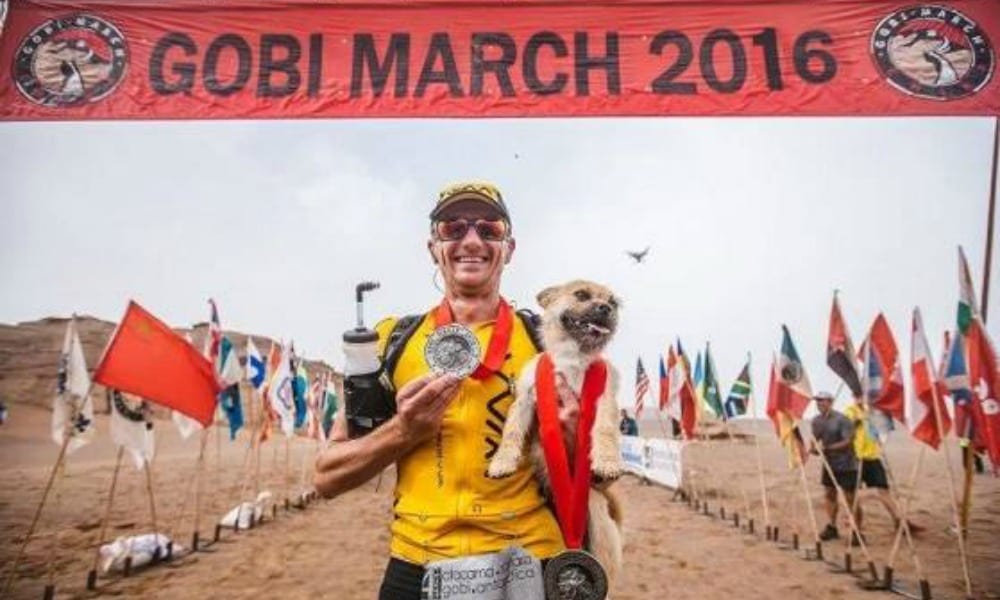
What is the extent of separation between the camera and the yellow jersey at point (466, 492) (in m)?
2.12

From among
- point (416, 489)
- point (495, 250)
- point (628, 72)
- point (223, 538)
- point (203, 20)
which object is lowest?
point (223, 538)

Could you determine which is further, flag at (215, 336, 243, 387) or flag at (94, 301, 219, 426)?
flag at (215, 336, 243, 387)

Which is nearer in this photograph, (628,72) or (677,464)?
(628,72)

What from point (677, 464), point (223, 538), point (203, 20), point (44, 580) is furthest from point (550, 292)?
point (677, 464)

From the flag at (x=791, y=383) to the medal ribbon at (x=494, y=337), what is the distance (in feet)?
33.6

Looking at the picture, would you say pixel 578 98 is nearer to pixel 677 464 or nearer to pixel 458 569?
pixel 458 569

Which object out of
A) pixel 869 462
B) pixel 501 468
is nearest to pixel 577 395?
pixel 501 468

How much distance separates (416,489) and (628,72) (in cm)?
402

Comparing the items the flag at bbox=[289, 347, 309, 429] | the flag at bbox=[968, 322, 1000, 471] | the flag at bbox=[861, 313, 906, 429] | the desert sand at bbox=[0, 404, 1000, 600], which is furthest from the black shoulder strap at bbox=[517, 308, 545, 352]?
the flag at bbox=[289, 347, 309, 429]

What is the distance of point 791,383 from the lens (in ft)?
37.5

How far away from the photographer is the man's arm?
2014 millimetres

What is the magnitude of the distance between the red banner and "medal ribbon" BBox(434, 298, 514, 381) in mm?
2965

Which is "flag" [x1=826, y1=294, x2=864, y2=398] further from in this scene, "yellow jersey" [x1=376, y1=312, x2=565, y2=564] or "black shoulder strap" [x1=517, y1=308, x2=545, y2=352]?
"yellow jersey" [x1=376, y1=312, x2=565, y2=564]

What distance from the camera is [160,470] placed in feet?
82.6
